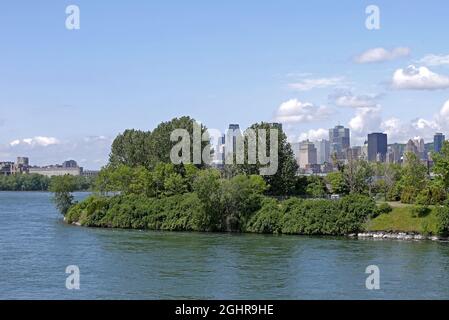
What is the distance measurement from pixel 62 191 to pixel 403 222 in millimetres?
46346

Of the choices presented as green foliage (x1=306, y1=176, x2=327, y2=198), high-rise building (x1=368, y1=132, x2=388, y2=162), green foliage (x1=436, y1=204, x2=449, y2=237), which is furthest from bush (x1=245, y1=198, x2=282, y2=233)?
high-rise building (x1=368, y1=132, x2=388, y2=162)

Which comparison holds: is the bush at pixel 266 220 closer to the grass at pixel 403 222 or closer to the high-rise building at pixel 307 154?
the grass at pixel 403 222

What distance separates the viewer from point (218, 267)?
38.3 m

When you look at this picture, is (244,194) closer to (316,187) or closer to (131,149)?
(316,187)

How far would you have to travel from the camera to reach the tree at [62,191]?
84.5 metres

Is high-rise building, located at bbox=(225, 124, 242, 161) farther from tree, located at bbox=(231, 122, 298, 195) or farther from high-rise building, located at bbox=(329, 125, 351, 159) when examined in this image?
high-rise building, located at bbox=(329, 125, 351, 159)

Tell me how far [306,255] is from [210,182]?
24.5 m

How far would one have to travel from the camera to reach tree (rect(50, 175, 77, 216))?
3327 inches

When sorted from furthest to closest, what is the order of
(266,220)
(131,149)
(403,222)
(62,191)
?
1. (131,149)
2. (62,191)
3. (266,220)
4. (403,222)

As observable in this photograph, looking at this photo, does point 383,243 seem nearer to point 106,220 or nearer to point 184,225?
point 184,225

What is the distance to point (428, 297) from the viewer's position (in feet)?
96.8

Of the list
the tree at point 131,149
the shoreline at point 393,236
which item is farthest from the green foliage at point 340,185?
the tree at point 131,149

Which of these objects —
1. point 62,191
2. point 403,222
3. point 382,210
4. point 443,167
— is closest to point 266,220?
point 382,210
